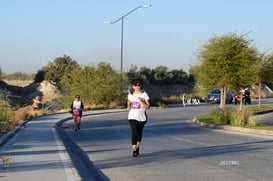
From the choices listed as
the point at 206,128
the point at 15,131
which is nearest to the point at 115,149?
the point at 15,131

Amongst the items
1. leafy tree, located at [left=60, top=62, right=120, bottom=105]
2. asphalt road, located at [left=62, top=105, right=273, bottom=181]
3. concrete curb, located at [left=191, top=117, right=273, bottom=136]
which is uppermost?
leafy tree, located at [left=60, top=62, right=120, bottom=105]

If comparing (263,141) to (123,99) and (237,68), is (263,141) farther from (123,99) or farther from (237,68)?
(123,99)

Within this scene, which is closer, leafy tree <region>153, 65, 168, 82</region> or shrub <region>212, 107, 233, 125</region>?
shrub <region>212, 107, 233, 125</region>

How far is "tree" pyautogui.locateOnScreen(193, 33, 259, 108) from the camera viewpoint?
3141cm

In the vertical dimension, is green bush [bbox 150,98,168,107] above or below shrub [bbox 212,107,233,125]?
above

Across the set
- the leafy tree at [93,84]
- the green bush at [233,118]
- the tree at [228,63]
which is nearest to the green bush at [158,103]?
the leafy tree at [93,84]

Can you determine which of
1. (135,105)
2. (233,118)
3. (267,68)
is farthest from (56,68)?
(135,105)

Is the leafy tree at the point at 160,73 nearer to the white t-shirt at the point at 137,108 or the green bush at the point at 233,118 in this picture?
the green bush at the point at 233,118

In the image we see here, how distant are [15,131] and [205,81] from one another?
45.1 ft

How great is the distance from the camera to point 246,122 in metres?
26.2

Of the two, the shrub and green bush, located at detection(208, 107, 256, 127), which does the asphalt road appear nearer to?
green bush, located at detection(208, 107, 256, 127)

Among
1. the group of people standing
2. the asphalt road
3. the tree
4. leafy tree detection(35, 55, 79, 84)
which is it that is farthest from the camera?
leafy tree detection(35, 55, 79, 84)

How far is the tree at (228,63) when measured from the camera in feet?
103

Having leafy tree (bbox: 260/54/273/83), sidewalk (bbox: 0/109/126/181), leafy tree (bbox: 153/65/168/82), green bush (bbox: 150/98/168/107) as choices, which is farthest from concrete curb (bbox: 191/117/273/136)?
leafy tree (bbox: 153/65/168/82)
